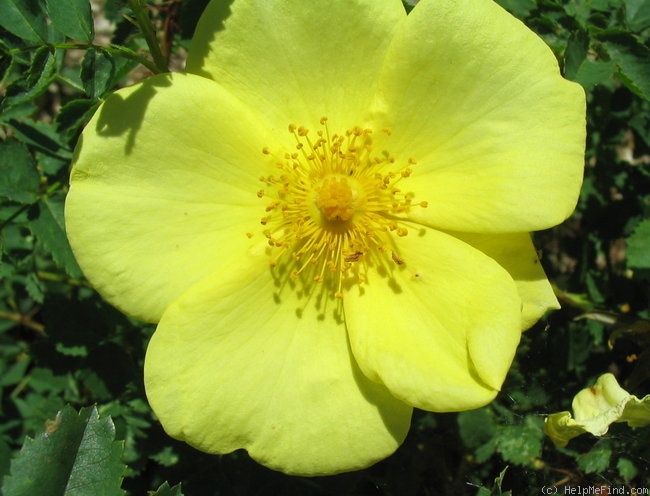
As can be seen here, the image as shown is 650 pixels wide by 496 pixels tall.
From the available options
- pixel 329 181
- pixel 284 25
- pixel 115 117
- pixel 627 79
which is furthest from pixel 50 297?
pixel 627 79

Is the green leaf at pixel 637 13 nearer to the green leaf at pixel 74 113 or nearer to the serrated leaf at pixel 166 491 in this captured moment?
the green leaf at pixel 74 113

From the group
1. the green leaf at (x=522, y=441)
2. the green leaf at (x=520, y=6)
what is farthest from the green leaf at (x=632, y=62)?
the green leaf at (x=522, y=441)

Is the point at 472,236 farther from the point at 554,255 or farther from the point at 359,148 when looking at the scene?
the point at 554,255

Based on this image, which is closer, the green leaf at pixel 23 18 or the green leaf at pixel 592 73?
the green leaf at pixel 23 18

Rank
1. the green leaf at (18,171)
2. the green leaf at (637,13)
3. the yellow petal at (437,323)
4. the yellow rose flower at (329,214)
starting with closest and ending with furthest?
the yellow petal at (437,323), the yellow rose flower at (329,214), the green leaf at (637,13), the green leaf at (18,171)

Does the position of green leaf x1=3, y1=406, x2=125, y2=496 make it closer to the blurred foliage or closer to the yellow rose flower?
the blurred foliage

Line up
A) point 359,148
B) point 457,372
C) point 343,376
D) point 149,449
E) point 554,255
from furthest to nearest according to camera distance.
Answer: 1. point 554,255
2. point 149,449
3. point 359,148
4. point 343,376
5. point 457,372

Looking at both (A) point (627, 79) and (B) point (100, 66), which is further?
(A) point (627, 79)
